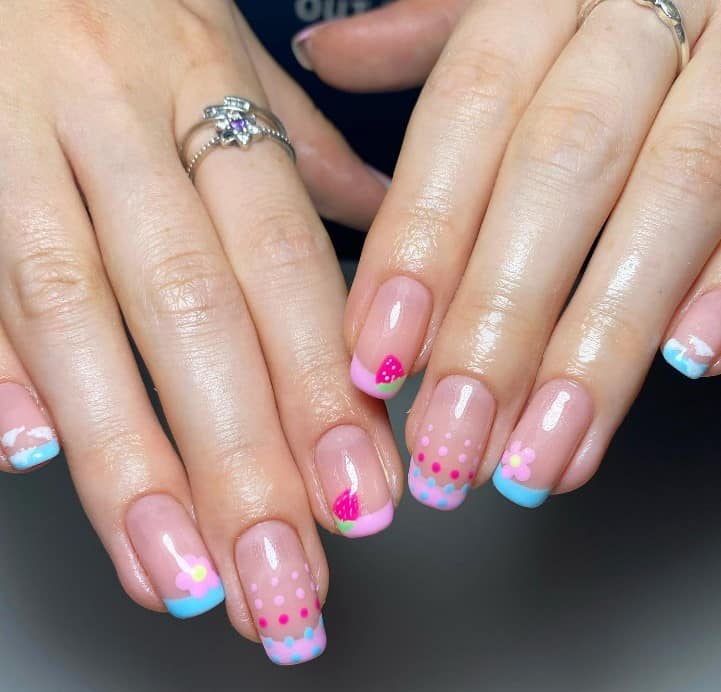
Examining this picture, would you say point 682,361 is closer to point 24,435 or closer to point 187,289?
point 187,289

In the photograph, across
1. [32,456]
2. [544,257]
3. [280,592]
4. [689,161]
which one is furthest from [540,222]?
[32,456]

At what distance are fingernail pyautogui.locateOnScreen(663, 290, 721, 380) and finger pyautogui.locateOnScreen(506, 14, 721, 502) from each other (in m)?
0.02

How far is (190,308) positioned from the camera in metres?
0.73

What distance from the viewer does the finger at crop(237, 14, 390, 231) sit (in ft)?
3.49

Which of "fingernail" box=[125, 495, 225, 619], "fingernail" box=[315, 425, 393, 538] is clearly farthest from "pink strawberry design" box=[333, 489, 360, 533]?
"fingernail" box=[125, 495, 225, 619]

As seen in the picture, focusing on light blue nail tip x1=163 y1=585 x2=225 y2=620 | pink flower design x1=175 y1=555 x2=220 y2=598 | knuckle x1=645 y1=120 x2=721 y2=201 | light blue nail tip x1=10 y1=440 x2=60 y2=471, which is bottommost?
light blue nail tip x1=163 y1=585 x2=225 y2=620

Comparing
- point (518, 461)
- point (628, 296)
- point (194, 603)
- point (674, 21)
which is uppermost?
point (674, 21)

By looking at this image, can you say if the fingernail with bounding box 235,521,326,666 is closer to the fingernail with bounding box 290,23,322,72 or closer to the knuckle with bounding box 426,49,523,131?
the knuckle with bounding box 426,49,523,131

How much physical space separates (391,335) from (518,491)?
16cm

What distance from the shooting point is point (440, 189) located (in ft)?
2.34

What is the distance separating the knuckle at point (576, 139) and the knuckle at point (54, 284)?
385mm

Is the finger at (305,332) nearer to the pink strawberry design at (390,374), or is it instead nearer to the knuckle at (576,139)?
the pink strawberry design at (390,374)

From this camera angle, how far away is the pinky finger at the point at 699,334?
0.68m

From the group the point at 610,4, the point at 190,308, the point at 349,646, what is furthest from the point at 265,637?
the point at 610,4
